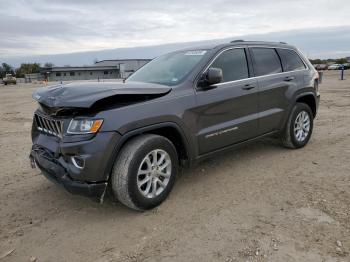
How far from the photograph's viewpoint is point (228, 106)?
4.41 metres

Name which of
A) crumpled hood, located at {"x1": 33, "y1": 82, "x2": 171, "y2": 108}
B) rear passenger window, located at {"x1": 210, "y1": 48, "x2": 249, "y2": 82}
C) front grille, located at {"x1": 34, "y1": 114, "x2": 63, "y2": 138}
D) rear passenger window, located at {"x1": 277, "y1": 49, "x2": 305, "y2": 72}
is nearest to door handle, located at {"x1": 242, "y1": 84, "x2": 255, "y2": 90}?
rear passenger window, located at {"x1": 210, "y1": 48, "x2": 249, "y2": 82}

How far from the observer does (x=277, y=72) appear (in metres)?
5.31

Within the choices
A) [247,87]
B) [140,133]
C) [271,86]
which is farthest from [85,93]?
[271,86]

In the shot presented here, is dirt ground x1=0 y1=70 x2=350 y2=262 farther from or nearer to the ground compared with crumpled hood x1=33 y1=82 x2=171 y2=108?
nearer to the ground

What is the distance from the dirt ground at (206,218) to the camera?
2.95m

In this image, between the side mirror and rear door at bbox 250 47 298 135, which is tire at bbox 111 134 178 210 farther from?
rear door at bbox 250 47 298 135

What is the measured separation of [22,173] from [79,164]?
2.28 m

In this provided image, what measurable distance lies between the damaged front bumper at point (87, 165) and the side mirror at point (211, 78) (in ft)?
4.38

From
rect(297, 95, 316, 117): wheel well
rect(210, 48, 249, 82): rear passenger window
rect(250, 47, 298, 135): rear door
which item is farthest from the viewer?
rect(297, 95, 316, 117): wheel well

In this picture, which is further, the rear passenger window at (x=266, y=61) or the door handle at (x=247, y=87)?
the rear passenger window at (x=266, y=61)

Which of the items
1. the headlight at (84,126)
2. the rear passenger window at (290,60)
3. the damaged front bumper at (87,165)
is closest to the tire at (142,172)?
the damaged front bumper at (87,165)

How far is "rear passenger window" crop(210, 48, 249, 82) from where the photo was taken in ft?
14.7

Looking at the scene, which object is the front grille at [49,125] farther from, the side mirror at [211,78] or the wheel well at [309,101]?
the wheel well at [309,101]

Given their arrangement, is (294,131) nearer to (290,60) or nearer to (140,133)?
(290,60)
